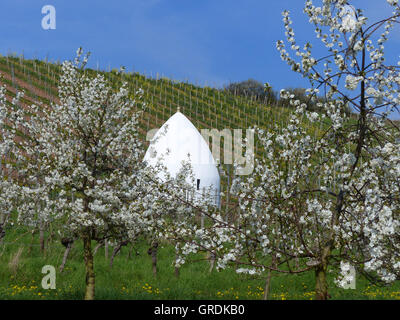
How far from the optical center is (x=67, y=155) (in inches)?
331

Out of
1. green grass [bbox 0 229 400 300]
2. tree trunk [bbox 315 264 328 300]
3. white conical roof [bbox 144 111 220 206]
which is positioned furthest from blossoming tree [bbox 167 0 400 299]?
white conical roof [bbox 144 111 220 206]

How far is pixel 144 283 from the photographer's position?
10.8 metres

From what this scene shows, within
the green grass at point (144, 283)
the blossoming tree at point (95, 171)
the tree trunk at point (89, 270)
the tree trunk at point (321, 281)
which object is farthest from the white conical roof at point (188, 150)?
the tree trunk at point (321, 281)

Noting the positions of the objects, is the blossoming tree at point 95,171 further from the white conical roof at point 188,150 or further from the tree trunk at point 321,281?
the white conical roof at point 188,150

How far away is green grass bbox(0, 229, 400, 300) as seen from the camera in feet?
31.9

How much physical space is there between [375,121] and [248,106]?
4683cm

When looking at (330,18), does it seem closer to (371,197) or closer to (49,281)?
(371,197)

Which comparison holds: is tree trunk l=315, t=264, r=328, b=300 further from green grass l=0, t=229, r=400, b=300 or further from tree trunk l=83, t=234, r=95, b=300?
tree trunk l=83, t=234, r=95, b=300

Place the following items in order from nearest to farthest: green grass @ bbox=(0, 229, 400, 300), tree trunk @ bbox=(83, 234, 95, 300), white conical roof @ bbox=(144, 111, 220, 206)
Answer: tree trunk @ bbox=(83, 234, 95, 300), green grass @ bbox=(0, 229, 400, 300), white conical roof @ bbox=(144, 111, 220, 206)

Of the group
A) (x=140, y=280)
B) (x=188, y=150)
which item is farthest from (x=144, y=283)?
(x=188, y=150)

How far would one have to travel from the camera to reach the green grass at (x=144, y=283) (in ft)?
31.9

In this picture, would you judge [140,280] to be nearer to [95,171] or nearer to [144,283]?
[144,283]

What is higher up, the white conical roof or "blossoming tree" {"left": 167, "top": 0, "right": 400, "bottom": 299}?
the white conical roof

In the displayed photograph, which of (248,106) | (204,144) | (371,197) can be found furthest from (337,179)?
(248,106)
